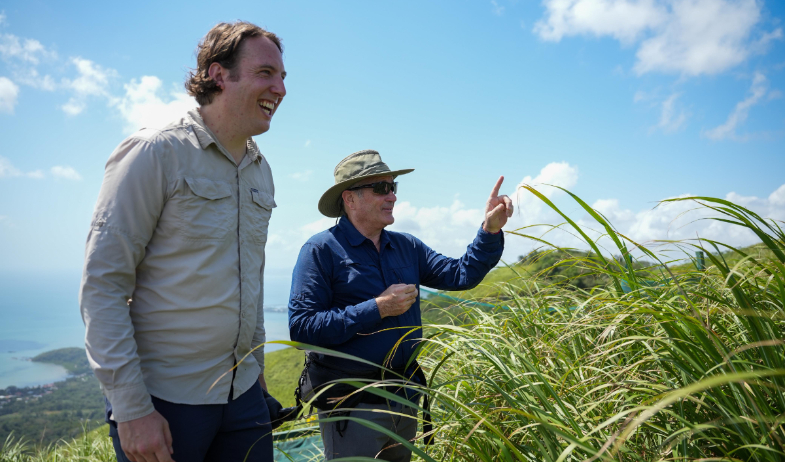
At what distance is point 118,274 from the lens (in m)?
1.45

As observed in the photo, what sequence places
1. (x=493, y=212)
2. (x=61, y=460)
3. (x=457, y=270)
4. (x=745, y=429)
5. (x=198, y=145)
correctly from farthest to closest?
1. (x=61, y=460)
2. (x=457, y=270)
3. (x=493, y=212)
4. (x=198, y=145)
5. (x=745, y=429)

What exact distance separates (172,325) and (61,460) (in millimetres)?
4189

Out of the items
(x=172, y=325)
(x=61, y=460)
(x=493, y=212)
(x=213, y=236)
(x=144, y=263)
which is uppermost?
(x=493, y=212)

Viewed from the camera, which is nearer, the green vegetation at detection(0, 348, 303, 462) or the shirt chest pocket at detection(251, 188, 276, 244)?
the shirt chest pocket at detection(251, 188, 276, 244)

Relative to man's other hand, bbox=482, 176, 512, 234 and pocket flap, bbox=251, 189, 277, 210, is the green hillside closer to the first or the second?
pocket flap, bbox=251, 189, 277, 210

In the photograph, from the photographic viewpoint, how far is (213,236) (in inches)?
65.4

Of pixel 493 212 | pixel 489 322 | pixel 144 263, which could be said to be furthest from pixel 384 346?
pixel 144 263

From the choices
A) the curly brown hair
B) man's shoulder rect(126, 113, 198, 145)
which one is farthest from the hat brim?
man's shoulder rect(126, 113, 198, 145)

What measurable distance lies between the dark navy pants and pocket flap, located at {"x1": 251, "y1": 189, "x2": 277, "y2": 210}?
0.74 metres

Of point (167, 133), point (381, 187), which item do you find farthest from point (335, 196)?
point (167, 133)

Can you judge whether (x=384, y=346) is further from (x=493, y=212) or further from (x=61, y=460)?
(x=61, y=460)

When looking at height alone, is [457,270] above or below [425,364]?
above

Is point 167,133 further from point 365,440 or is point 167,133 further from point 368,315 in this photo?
point 365,440

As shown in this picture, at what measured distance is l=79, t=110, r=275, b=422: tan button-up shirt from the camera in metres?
1.41
